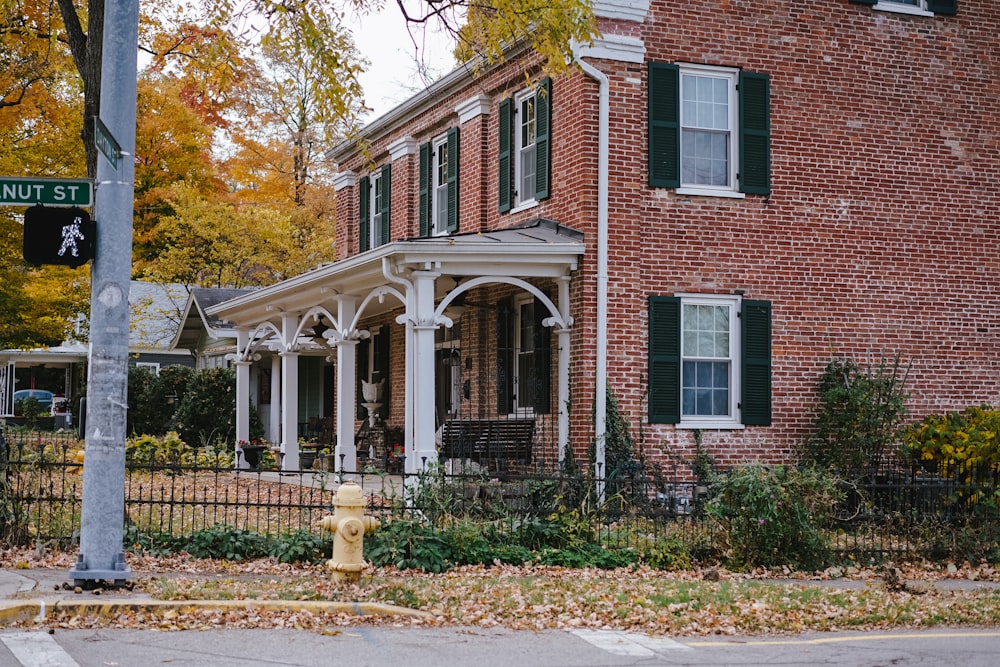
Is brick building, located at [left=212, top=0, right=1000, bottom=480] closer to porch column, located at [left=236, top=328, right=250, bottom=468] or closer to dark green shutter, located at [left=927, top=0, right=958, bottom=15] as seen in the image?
dark green shutter, located at [left=927, top=0, right=958, bottom=15]

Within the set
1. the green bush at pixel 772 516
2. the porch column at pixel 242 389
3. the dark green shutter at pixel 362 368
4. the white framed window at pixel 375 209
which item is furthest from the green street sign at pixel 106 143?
the dark green shutter at pixel 362 368

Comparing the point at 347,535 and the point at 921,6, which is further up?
the point at 921,6

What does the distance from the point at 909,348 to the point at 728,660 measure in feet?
35.8

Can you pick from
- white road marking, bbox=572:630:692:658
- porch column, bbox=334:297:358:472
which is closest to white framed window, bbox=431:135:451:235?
porch column, bbox=334:297:358:472

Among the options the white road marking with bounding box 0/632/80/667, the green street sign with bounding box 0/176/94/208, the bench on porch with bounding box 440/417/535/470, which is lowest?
the white road marking with bounding box 0/632/80/667

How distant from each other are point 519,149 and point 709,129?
307 centimetres

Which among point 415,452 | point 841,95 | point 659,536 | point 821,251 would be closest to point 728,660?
point 659,536

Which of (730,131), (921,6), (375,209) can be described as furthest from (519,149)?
(375,209)

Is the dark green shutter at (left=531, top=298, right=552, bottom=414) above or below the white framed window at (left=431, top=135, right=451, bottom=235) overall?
below

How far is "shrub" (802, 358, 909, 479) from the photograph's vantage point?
672 inches

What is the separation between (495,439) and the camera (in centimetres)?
1783

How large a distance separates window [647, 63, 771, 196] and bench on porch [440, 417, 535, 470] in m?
4.08

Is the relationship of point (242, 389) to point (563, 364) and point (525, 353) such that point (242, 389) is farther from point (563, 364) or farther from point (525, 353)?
point (563, 364)

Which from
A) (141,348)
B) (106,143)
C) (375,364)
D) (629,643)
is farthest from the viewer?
(141,348)
